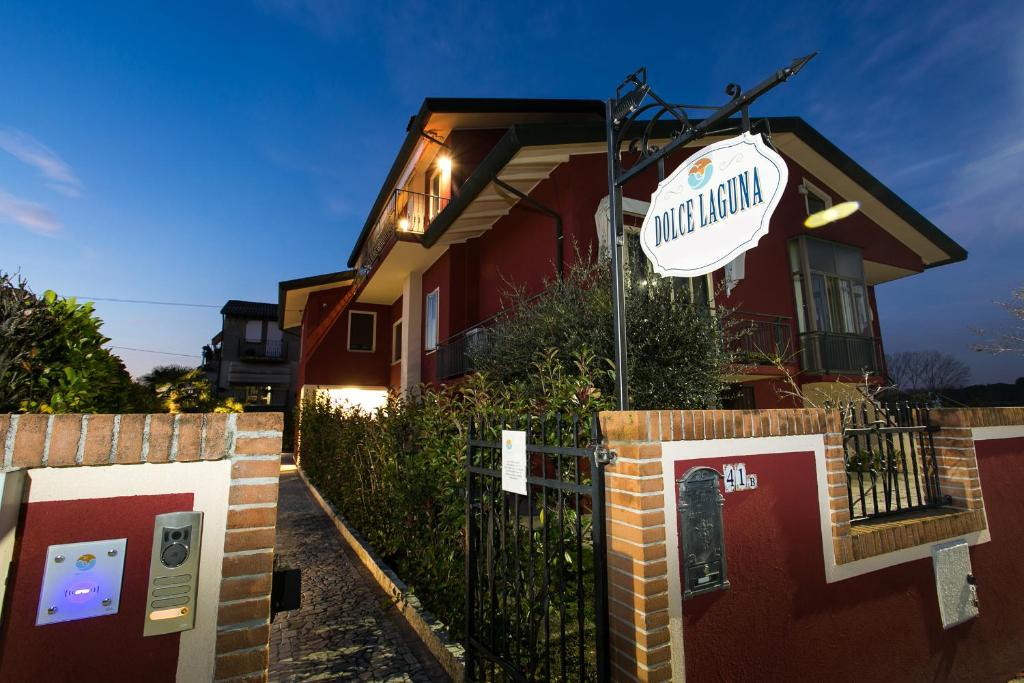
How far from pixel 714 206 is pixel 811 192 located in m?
A: 12.0

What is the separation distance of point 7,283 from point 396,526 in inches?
150

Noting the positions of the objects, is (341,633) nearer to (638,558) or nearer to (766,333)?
(638,558)

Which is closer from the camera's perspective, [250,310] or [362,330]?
[362,330]

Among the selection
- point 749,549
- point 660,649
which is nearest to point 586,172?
point 749,549

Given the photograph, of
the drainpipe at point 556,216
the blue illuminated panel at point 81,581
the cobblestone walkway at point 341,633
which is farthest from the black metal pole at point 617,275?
the drainpipe at point 556,216

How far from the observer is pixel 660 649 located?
2.29m

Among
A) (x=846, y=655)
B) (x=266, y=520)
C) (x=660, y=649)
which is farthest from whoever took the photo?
(x=846, y=655)

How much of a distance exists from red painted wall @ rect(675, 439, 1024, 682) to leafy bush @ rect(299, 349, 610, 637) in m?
1.26

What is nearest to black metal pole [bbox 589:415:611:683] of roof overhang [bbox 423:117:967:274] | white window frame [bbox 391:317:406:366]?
roof overhang [bbox 423:117:967:274]

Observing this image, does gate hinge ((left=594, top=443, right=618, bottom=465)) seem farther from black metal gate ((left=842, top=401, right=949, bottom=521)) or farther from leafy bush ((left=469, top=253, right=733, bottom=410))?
leafy bush ((left=469, top=253, right=733, bottom=410))

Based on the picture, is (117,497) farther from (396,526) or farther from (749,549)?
(396,526)

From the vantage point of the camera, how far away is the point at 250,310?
3541cm

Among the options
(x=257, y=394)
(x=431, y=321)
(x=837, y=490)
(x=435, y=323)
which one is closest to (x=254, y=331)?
(x=257, y=394)

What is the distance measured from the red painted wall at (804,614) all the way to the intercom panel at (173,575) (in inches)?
87.4
